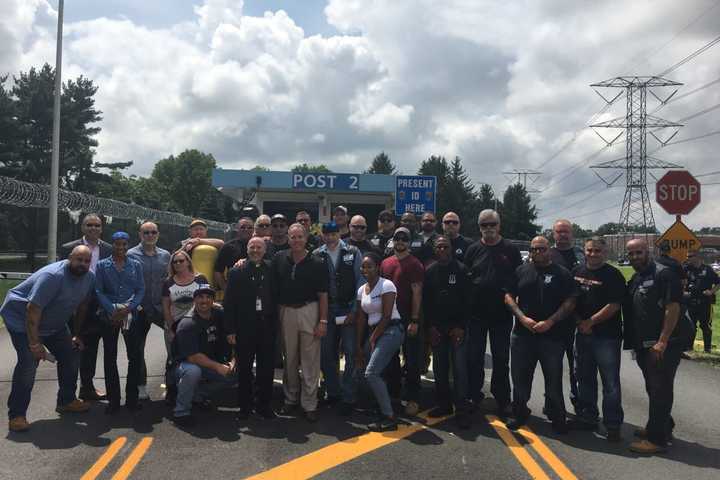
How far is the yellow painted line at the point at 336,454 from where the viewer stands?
4367 mm

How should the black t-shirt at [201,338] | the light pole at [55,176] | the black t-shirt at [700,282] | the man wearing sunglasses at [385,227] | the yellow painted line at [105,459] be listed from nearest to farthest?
1. the yellow painted line at [105,459]
2. the black t-shirt at [201,338]
3. the man wearing sunglasses at [385,227]
4. the black t-shirt at [700,282]
5. the light pole at [55,176]

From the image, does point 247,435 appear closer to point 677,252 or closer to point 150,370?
point 150,370

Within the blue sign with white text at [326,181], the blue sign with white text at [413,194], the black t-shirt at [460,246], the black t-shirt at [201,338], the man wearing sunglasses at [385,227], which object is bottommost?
the black t-shirt at [201,338]

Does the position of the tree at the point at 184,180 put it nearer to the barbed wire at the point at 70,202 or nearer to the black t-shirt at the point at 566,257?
the barbed wire at the point at 70,202

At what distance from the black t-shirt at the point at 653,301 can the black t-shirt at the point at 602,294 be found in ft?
0.48

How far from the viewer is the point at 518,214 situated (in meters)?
90.3

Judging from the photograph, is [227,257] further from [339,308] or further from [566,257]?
[566,257]

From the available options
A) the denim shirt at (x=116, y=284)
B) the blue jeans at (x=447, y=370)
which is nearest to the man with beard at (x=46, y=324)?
the denim shirt at (x=116, y=284)

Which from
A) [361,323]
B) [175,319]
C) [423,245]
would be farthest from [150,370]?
[423,245]

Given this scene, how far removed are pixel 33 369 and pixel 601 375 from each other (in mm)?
5563

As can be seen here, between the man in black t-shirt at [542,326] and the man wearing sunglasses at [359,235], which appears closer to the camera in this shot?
the man in black t-shirt at [542,326]

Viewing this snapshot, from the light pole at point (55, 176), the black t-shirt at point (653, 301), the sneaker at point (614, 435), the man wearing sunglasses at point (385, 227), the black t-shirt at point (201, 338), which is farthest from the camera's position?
the light pole at point (55, 176)

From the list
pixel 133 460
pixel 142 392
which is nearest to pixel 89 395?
pixel 142 392

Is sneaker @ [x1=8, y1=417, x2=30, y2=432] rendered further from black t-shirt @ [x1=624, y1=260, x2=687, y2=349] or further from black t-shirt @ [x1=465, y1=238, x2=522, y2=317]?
black t-shirt @ [x1=624, y1=260, x2=687, y2=349]
